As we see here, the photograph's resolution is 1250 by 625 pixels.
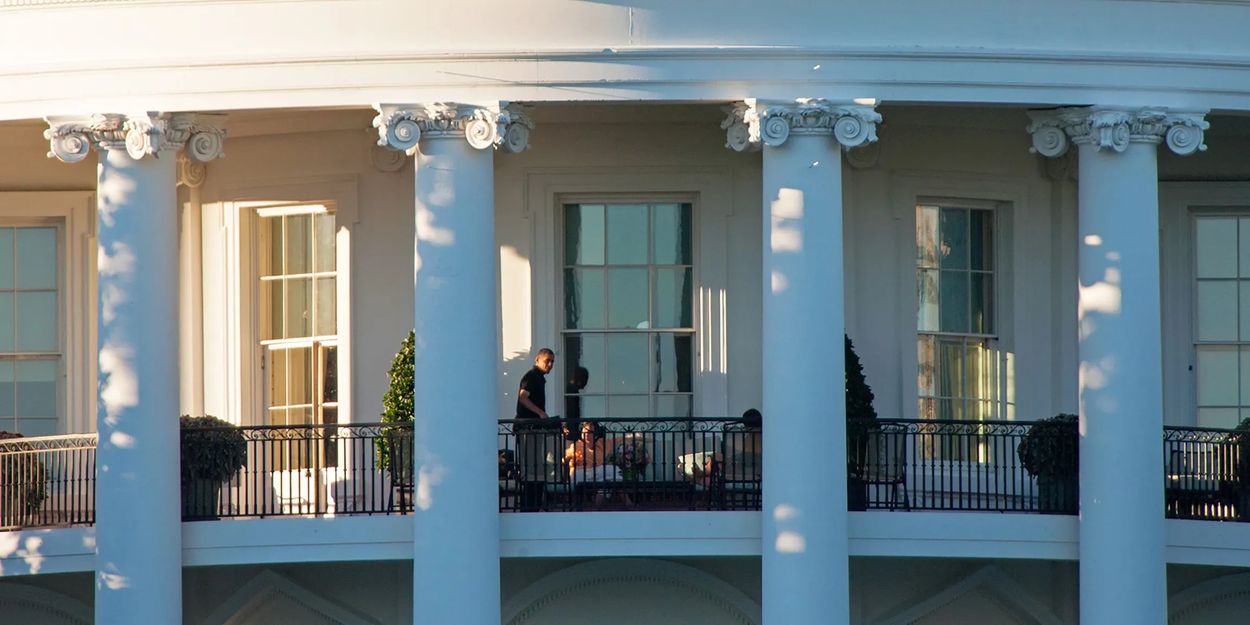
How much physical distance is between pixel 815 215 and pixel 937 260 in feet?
13.1

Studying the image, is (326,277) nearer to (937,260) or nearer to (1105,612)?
(937,260)

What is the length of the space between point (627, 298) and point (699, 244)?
96 cm

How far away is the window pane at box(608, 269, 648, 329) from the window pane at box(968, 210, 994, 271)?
11.6 feet

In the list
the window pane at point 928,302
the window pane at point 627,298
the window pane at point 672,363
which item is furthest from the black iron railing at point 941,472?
the window pane at point 627,298

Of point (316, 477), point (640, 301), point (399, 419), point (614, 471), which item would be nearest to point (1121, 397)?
point (614, 471)

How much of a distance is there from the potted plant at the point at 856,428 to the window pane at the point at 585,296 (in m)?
2.78

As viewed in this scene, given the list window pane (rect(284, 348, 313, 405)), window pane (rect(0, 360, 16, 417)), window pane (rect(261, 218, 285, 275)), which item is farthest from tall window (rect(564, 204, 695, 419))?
window pane (rect(0, 360, 16, 417))

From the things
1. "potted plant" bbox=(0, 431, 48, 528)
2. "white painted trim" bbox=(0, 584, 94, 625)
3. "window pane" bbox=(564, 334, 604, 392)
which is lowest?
"white painted trim" bbox=(0, 584, 94, 625)

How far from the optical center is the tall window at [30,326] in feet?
77.6

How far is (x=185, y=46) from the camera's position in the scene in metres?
19.2

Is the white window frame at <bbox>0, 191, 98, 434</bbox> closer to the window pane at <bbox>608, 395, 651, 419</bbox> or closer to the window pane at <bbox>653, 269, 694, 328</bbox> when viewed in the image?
the window pane at <bbox>608, 395, 651, 419</bbox>

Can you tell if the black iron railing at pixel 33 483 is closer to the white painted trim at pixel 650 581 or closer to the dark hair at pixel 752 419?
the white painted trim at pixel 650 581

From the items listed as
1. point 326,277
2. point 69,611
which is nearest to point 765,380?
point 326,277

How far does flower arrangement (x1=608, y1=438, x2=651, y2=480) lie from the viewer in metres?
20.1
